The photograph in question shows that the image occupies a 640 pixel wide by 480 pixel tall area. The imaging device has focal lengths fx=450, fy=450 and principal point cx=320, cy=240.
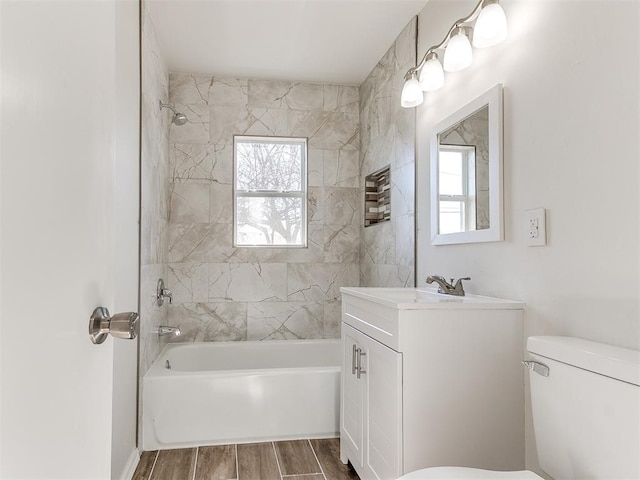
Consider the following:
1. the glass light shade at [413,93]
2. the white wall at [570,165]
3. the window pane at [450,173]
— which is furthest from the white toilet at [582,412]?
the glass light shade at [413,93]

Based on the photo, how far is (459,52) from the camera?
1960 millimetres

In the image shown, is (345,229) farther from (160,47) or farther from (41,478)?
(41,478)

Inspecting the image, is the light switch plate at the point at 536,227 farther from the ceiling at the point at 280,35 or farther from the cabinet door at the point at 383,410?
the ceiling at the point at 280,35

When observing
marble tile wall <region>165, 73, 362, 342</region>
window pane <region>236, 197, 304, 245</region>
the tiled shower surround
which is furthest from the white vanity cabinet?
window pane <region>236, 197, 304, 245</region>

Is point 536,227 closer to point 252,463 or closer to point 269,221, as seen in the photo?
point 252,463

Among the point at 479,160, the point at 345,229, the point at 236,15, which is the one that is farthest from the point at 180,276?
the point at 479,160

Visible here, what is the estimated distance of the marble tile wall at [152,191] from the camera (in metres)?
2.56

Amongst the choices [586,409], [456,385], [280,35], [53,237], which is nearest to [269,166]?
[280,35]

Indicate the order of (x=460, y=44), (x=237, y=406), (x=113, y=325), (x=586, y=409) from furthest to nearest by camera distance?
(x=237, y=406), (x=460, y=44), (x=586, y=409), (x=113, y=325)

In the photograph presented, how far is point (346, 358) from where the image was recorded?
2.32 metres

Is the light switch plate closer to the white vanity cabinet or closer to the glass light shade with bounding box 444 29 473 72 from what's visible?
the white vanity cabinet

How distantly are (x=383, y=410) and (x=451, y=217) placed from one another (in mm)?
997

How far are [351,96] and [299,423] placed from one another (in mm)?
2627

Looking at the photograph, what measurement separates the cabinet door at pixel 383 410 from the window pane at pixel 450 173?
2.79 feet
